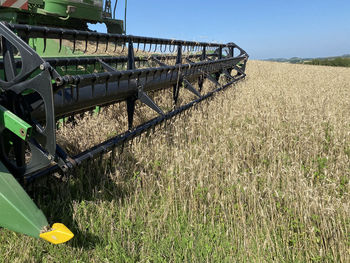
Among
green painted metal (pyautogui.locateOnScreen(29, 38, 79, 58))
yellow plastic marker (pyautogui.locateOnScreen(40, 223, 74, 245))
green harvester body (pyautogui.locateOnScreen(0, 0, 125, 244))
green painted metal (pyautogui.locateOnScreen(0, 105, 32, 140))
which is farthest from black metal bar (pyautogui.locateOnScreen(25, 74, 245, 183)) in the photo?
green painted metal (pyautogui.locateOnScreen(29, 38, 79, 58))

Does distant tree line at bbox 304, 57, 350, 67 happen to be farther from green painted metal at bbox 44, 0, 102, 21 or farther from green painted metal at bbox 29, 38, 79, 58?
green painted metal at bbox 29, 38, 79, 58

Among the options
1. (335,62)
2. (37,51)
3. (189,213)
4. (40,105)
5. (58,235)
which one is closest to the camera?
(58,235)

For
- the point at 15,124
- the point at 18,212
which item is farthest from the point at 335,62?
the point at 18,212

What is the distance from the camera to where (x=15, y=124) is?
1.48m

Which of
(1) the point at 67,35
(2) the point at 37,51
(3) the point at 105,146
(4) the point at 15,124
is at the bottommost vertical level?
(3) the point at 105,146

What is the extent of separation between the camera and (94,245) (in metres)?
1.64

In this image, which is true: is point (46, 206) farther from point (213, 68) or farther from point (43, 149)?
point (213, 68)

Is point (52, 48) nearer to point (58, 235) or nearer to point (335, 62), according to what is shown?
point (58, 235)

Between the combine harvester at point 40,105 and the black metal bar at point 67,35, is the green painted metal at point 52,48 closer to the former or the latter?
the combine harvester at point 40,105

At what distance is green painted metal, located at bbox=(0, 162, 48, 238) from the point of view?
4.57 ft

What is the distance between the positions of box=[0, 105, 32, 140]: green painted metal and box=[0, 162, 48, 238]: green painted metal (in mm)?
229

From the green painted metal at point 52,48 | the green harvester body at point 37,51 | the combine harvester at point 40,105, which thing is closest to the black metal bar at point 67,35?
the combine harvester at point 40,105

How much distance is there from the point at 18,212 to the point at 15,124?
0.42 meters

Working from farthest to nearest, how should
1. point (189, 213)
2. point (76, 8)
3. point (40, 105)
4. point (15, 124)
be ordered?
point (76, 8)
point (189, 213)
point (40, 105)
point (15, 124)
